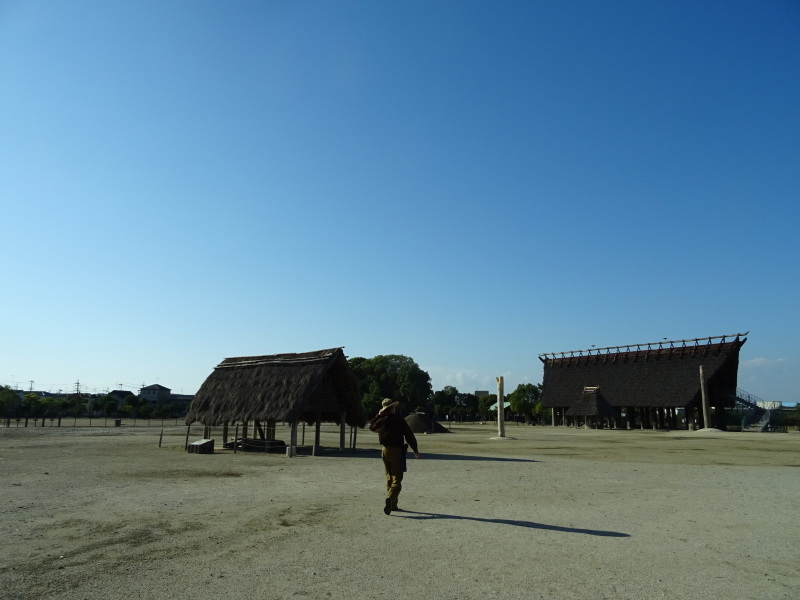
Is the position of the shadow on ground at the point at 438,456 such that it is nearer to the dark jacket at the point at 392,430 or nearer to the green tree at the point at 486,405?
the dark jacket at the point at 392,430

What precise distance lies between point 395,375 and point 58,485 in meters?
71.8

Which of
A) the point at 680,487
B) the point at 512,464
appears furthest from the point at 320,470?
the point at 680,487

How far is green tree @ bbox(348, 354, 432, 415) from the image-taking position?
81.2 m

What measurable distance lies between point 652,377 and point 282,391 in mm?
49485

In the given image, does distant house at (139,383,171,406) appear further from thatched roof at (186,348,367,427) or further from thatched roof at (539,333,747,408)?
thatched roof at (186,348,367,427)

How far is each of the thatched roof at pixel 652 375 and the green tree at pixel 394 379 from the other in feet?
66.2

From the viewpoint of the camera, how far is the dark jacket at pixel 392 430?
9.31 meters

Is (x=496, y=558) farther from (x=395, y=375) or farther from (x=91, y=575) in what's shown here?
(x=395, y=375)

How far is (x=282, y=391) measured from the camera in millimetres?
21656

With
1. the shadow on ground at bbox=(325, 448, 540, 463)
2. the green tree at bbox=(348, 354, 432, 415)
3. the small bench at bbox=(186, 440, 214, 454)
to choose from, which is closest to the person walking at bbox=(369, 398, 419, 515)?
the shadow on ground at bbox=(325, 448, 540, 463)

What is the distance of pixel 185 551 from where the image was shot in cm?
663

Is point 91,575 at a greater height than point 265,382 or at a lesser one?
lesser

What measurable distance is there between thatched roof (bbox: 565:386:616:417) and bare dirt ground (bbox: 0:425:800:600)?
149 feet

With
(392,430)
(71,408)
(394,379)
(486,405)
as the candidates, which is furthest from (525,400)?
(392,430)
